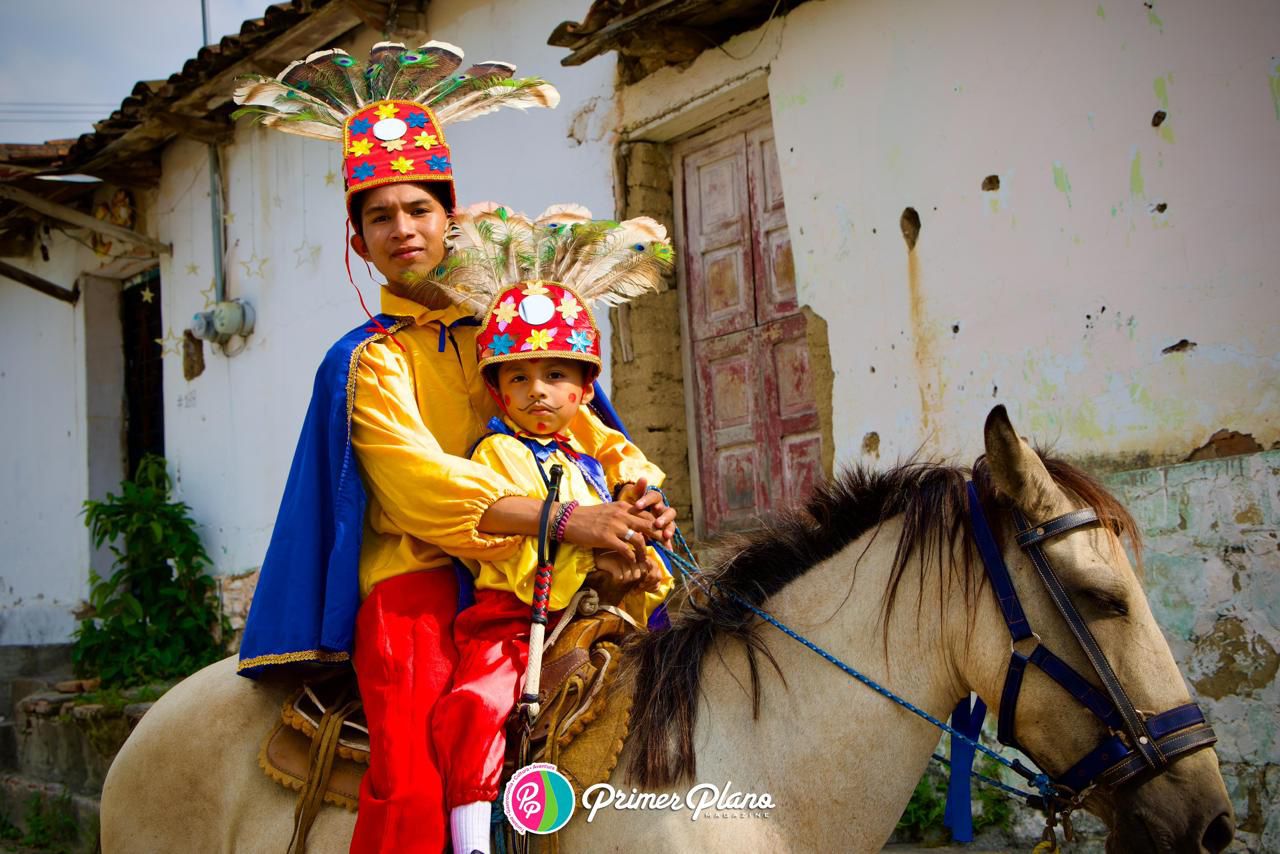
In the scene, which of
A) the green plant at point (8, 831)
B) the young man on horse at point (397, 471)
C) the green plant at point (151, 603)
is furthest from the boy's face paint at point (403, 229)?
the green plant at point (8, 831)

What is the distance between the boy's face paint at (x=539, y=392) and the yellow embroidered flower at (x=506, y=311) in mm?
104

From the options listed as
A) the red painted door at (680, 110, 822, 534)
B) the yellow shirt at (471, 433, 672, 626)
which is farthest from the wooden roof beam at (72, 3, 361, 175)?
the yellow shirt at (471, 433, 672, 626)

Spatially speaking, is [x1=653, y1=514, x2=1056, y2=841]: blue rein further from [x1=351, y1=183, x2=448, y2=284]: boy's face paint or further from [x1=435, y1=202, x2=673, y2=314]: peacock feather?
[x1=351, y1=183, x2=448, y2=284]: boy's face paint

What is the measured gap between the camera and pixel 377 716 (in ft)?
8.33

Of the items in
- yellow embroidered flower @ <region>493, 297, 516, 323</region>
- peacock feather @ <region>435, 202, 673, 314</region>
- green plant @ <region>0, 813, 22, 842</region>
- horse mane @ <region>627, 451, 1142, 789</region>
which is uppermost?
peacock feather @ <region>435, 202, 673, 314</region>

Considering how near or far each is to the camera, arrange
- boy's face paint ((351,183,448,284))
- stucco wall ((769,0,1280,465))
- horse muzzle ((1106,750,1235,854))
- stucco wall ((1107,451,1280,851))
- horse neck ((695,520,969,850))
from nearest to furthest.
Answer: horse muzzle ((1106,750,1235,854)) → horse neck ((695,520,969,850)) → boy's face paint ((351,183,448,284)) → stucco wall ((1107,451,1280,851)) → stucco wall ((769,0,1280,465))

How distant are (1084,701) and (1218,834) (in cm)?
33

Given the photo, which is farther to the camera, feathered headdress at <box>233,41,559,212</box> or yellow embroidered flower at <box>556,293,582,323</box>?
feathered headdress at <box>233,41,559,212</box>

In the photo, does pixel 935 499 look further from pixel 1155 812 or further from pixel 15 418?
pixel 15 418

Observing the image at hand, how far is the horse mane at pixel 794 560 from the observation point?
234 cm

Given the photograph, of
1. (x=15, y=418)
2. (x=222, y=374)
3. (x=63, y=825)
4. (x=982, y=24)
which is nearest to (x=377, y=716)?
(x=982, y=24)

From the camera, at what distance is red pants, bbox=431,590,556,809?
237cm

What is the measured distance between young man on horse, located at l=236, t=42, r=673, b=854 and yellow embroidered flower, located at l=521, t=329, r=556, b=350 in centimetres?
31

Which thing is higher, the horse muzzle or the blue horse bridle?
the blue horse bridle
